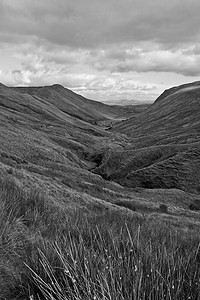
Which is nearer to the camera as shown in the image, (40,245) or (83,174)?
(40,245)

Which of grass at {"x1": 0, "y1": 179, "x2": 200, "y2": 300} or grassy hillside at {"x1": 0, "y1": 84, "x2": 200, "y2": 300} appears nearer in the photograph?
grass at {"x1": 0, "y1": 179, "x2": 200, "y2": 300}

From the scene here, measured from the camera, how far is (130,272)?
3.71 meters

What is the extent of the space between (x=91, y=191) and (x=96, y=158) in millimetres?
45411

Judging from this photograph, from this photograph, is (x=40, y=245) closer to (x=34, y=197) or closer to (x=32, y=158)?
(x=34, y=197)

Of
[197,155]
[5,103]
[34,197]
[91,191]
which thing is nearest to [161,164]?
[197,155]

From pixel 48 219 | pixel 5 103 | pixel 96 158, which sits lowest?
pixel 96 158

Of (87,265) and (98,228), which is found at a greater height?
(87,265)

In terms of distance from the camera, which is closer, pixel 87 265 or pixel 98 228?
pixel 87 265

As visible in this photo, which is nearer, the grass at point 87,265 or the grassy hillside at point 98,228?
the grass at point 87,265

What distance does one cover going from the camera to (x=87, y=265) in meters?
3.90

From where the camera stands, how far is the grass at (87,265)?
341 cm

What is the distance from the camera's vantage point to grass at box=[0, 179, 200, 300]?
341 centimetres

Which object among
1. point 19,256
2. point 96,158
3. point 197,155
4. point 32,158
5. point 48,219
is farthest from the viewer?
point 96,158

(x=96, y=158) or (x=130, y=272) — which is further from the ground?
(x=130, y=272)
